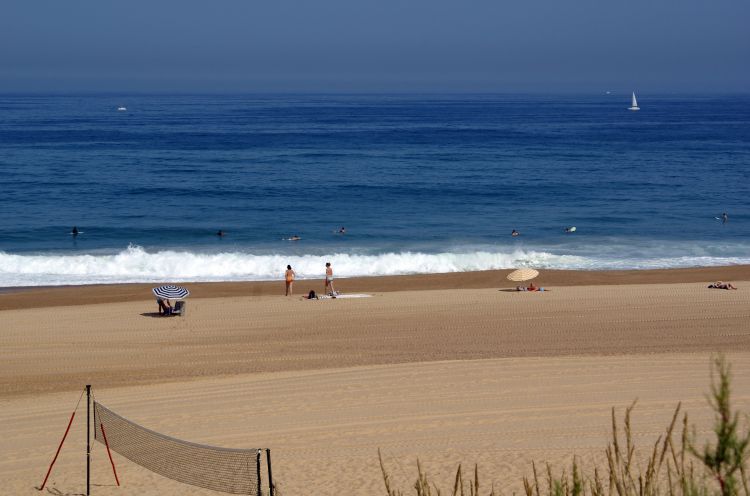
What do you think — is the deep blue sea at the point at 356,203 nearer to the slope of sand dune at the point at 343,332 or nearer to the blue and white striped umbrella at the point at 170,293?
the slope of sand dune at the point at 343,332

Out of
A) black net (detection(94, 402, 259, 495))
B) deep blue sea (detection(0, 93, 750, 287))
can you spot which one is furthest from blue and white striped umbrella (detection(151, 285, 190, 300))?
deep blue sea (detection(0, 93, 750, 287))

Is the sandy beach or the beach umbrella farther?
the beach umbrella

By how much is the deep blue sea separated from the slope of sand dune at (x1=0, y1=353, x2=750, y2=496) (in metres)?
15.7

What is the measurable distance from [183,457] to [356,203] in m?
34.2

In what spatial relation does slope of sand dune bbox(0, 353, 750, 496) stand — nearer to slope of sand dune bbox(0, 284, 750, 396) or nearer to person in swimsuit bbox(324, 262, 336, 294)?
slope of sand dune bbox(0, 284, 750, 396)

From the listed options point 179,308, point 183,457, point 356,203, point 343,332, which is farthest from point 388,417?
point 356,203

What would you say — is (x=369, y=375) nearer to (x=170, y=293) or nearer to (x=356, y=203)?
(x=170, y=293)

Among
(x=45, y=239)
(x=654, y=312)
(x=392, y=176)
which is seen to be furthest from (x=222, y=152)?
(x=654, y=312)

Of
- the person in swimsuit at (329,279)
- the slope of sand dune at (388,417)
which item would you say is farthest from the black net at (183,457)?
the person in swimsuit at (329,279)

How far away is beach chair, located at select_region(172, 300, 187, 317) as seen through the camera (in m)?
22.3

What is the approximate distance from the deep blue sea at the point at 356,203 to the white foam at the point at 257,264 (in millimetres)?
85

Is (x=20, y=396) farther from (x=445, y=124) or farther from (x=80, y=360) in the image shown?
(x=445, y=124)

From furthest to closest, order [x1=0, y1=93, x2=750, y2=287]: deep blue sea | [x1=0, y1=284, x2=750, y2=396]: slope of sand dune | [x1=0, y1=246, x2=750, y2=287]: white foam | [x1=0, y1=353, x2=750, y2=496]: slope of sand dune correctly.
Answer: [x1=0, y1=93, x2=750, y2=287]: deep blue sea, [x1=0, y1=246, x2=750, y2=287]: white foam, [x1=0, y1=284, x2=750, y2=396]: slope of sand dune, [x1=0, y1=353, x2=750, y2=496]: slope of sand dune

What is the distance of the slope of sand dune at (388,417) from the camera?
40.4 feet
